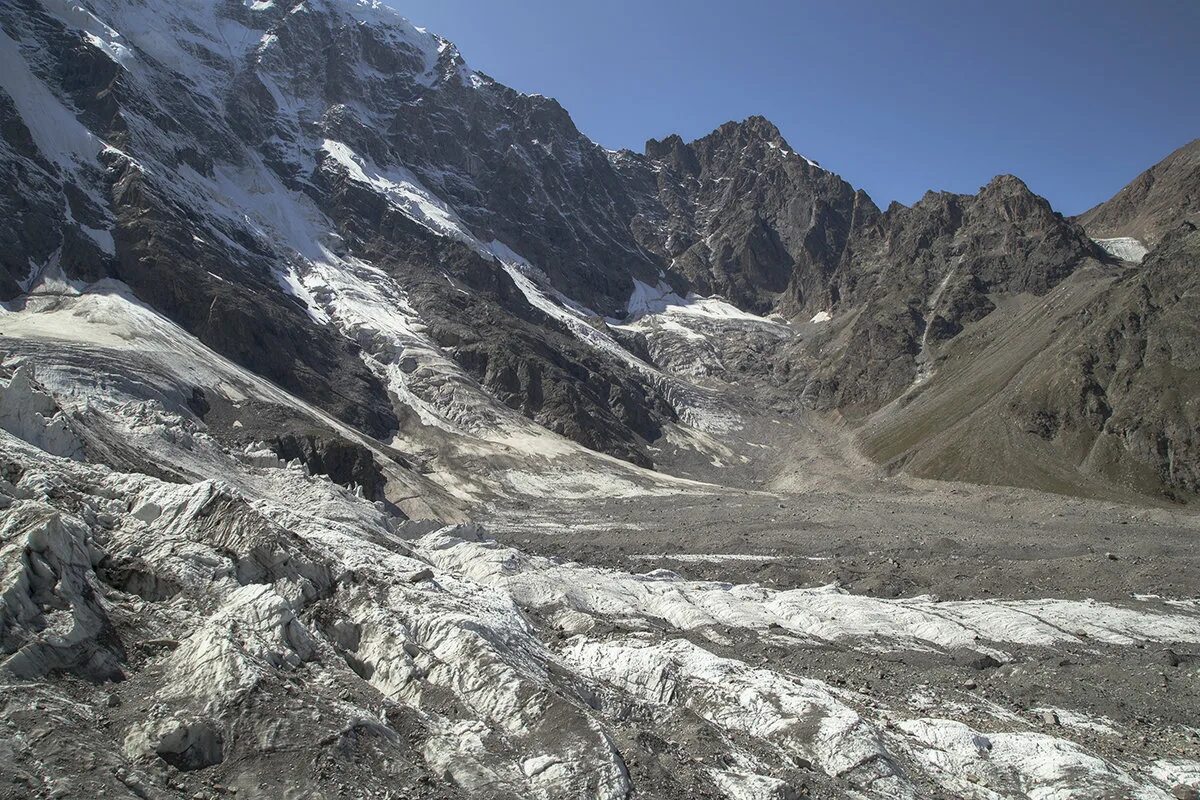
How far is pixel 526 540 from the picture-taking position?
274ft

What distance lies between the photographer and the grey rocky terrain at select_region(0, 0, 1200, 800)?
55.5 feet

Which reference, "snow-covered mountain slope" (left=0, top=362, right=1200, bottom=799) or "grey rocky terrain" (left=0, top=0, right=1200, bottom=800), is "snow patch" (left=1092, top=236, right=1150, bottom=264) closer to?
"grey rocky terrain" (left=0, top=0, right=1200, bottom=800)

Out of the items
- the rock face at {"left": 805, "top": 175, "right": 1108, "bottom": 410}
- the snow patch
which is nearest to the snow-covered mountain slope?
the rock face at {"left": 805, "top": 175, "right": 1108, "bottom": 410}

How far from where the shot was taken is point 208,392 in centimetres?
10769

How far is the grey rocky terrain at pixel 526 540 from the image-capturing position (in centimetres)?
1691

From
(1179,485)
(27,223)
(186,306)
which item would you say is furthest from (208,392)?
(1179,485)

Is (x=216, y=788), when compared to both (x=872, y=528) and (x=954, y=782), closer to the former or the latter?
(x=954, y=782)

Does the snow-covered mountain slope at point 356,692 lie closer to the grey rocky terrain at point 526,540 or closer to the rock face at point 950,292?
the grey rocky terrain at point 526,540

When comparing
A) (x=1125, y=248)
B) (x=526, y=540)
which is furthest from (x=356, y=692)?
(x=1125, y=248)

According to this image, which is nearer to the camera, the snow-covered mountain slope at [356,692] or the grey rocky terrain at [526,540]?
the snow-covered mountain slope at [356,692]

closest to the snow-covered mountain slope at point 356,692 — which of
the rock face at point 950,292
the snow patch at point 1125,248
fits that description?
the rock face at point 950,292

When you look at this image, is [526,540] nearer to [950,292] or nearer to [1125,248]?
[950,292]

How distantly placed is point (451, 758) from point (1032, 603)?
38939 mm

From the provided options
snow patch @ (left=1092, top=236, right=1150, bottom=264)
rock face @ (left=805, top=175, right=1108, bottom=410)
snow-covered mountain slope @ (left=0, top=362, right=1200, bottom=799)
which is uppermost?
snow patch @ (left=1092, top=236, right=1150, bottom=264)
